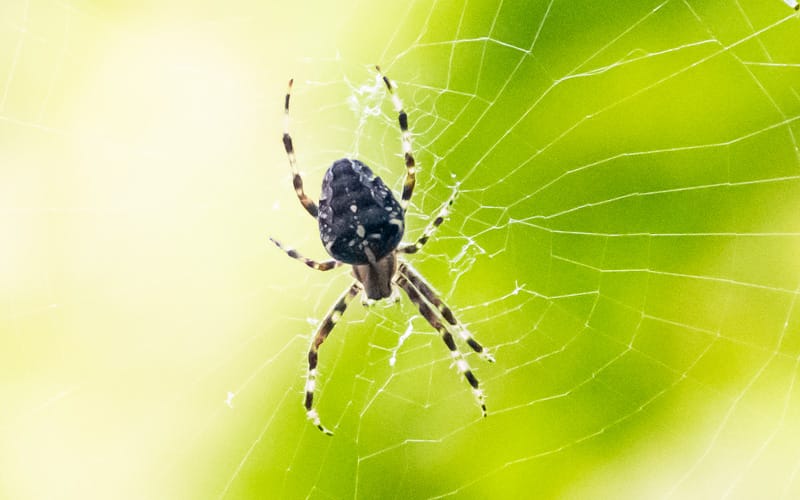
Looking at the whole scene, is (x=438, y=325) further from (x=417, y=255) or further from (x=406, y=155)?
(x=406, y=155)

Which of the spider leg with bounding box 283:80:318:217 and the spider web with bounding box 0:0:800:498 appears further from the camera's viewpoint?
the spider leg with bounding box 283:80:318:217

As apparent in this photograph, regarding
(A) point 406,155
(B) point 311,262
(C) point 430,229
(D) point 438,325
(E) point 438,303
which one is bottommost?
(D) point 438,325

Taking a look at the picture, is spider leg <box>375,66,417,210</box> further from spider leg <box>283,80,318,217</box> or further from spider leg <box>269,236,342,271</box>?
spider leg <box>269,236,342,271</box>

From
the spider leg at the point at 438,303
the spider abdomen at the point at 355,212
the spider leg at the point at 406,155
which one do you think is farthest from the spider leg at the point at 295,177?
the spider leg at the point at 438,303

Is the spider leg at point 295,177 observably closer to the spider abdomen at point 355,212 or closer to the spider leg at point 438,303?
the spider abdomen at point 355,212

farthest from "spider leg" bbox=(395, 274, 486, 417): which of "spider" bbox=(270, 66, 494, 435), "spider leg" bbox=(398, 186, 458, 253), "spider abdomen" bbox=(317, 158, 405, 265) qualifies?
"spider abdomen" bbox=(317, 158, 405, 265)

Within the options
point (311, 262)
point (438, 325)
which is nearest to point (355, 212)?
point (311, 262)
